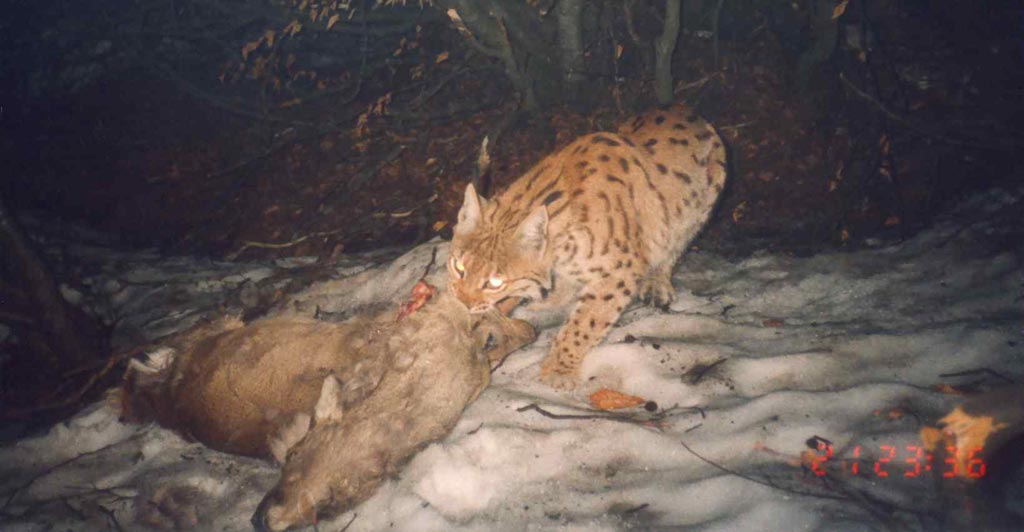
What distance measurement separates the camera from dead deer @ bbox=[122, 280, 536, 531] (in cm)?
263

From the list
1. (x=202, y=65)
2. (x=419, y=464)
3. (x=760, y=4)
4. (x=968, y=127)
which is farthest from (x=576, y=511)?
(x=202, y=65)

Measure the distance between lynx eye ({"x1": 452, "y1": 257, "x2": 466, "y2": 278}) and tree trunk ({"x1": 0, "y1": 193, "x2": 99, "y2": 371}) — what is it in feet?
9.99

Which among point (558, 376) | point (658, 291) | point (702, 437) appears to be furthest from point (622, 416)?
point (658, 291)

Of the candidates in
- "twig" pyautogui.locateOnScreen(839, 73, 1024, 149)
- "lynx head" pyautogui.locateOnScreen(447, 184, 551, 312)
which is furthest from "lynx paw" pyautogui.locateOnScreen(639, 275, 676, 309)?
"twig" pyautogui.locateOnScreen(839, 73, 1024, 149)

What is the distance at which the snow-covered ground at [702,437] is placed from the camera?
2459 millimetres

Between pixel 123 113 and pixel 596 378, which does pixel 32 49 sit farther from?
pixel 596 378

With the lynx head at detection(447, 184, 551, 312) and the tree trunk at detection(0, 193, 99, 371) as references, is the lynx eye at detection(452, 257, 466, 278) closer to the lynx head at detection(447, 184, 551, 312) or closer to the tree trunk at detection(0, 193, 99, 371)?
the lynx head at detection(447, 184, 551, 312)

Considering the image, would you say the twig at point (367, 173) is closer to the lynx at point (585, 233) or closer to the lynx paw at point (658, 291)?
the lynx at point (585, 233)

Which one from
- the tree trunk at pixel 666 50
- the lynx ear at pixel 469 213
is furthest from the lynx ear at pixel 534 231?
the tree trunk at pixel 666 50

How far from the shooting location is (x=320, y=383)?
2936mm

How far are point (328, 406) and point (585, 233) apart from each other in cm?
213

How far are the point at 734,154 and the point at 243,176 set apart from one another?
701 cm
